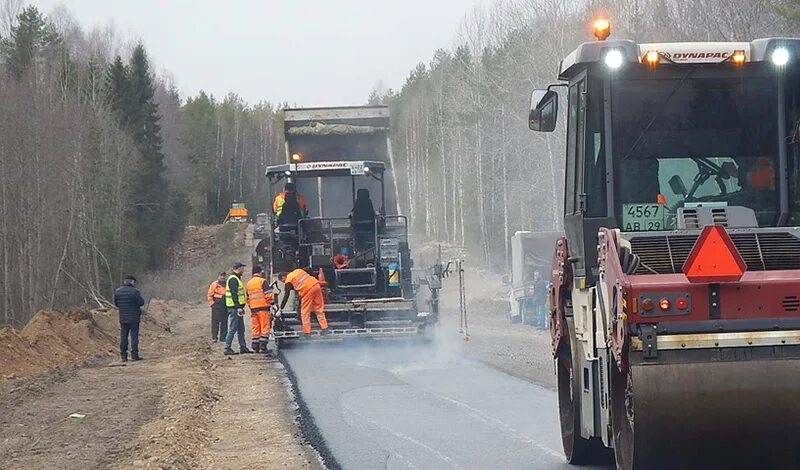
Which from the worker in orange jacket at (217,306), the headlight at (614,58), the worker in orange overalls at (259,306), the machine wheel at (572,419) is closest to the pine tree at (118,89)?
the worker in orange jacket at (217,306)

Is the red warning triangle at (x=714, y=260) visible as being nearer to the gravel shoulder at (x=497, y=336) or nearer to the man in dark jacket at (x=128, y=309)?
the gravel shoulder at (x=497, y=336)

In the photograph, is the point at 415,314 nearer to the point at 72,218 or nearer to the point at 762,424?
the point at 762,424

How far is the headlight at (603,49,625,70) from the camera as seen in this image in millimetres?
7254

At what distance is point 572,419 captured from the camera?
8.51 metres

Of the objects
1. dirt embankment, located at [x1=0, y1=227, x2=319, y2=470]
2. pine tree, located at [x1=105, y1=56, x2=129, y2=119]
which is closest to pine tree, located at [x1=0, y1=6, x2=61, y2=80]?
pine tree, located at [x1=105, y1=56, x2=129, y2=119]

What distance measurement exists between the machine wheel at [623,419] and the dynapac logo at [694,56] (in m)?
2.06

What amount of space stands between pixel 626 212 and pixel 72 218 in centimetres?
3719

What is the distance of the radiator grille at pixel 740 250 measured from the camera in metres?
6.05

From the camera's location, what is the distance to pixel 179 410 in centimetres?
1330

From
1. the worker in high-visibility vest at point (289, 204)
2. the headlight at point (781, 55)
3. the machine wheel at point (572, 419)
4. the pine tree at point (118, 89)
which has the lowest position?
the machine wheel at point (572, 419)

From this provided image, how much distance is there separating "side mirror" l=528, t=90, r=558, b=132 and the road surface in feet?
8.24

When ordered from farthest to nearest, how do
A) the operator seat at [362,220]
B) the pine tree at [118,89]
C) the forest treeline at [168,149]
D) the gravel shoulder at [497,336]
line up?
the pine tree at [118,89] < the forest treeline at [168,149] < the operator seat at [362,220] < the gravel shoulder at [497,336]

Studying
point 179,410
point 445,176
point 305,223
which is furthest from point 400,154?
point 179,410

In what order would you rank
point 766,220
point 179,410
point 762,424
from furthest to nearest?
point 179,410 < point 766,220 < point 762,424
